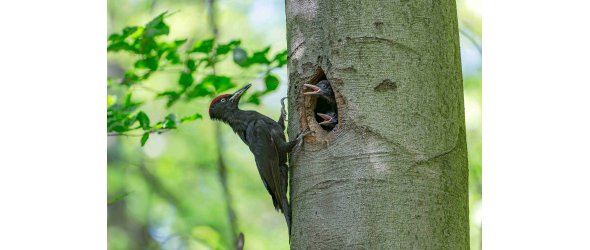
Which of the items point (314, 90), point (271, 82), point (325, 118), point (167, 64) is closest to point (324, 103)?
point (325, 118)

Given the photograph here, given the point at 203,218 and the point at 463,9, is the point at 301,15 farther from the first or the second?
the point at 203,218

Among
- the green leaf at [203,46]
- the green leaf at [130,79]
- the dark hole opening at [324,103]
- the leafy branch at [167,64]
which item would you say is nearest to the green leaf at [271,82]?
the leafy branch at [167,64]

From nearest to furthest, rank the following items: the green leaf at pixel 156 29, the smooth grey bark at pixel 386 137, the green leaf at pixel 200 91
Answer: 1. the smooth grey bark at pixel 386 137
2. the green leaf at pixel 156 29
3. the green leaf at pixel 200 91

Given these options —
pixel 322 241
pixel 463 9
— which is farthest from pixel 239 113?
pixel 463 9

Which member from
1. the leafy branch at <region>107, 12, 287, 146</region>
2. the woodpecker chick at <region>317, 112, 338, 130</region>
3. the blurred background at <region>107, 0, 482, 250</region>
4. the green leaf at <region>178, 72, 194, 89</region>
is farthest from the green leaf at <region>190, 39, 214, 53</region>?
the blurred background at <region>107, 0, 482, 250</region>

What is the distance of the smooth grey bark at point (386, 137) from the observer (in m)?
2.55

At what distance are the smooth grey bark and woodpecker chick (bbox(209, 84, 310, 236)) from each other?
529mm

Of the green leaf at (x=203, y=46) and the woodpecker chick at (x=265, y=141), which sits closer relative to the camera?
the woodpecker chick at (x=265, y=141)

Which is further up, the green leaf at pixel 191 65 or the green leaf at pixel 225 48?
the green leaf at pixel 225 48

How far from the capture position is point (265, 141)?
384cm

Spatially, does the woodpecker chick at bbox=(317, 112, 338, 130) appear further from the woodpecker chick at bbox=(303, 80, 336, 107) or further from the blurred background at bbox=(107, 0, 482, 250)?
the blurred background at bbox=(107, 0, 482, 250)

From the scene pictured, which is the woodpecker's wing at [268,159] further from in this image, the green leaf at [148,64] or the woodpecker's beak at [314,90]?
the green leaf at [148,64]

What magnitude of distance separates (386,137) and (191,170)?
7.67 meters

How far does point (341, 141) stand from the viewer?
271 cm
